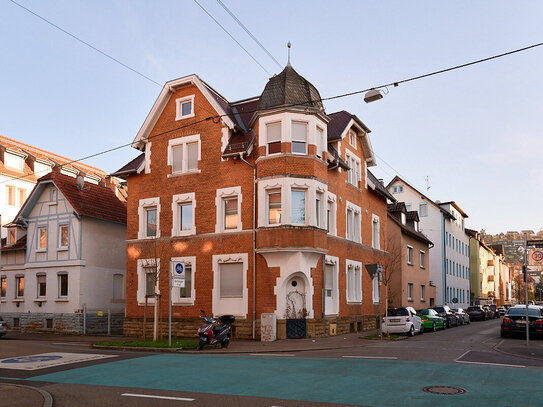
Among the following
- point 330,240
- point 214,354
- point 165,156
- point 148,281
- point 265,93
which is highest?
point 265,93

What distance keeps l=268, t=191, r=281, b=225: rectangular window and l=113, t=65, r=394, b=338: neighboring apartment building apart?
0.06 meters

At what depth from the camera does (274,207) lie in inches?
1009

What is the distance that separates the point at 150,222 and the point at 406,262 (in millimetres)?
22477

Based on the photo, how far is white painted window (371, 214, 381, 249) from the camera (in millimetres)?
35531

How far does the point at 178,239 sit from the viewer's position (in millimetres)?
28422

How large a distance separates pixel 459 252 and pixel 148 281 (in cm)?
4902

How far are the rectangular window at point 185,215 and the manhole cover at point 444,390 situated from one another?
19.4m

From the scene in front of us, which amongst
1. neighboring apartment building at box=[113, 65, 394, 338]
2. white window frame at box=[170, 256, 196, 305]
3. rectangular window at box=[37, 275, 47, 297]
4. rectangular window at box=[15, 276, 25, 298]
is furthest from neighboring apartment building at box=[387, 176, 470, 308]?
rectangular window at box=[15, 276, 25, 298]

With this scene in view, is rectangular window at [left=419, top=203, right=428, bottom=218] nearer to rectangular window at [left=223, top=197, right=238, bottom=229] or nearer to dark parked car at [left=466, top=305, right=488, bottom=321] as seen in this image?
dark parked car at [left=466, top=305, right=488, bottom=321]

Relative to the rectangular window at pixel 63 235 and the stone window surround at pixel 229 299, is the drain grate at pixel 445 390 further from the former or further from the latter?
the rectangular window at pixel 63 235

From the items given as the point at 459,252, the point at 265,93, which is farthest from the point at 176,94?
the point at 459,252

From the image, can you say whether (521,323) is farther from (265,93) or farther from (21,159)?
(21,159)

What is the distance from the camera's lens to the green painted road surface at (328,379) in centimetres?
969

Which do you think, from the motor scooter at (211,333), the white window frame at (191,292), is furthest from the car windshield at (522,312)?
the white window frame at (191,292)
